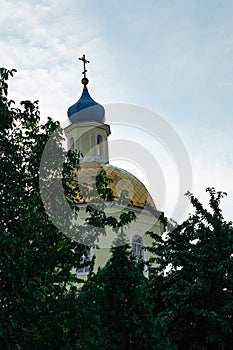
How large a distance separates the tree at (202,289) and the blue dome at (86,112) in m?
13.8

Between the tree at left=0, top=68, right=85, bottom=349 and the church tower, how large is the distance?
16279 mm

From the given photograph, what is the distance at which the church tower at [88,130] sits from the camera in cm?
2486

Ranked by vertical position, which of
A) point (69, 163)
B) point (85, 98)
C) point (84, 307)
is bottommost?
point (84, 307)

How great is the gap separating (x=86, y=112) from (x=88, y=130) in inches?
34.9

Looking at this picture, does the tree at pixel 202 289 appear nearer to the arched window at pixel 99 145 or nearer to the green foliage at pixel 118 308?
the green foliage at pixel 118 308

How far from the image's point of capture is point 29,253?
7.43 m

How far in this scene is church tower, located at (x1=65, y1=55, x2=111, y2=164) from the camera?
2486cm

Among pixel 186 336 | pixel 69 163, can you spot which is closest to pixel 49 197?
pixel 69 163

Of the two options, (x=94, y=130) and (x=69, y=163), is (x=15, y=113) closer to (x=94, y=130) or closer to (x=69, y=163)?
(x=69, y=163)

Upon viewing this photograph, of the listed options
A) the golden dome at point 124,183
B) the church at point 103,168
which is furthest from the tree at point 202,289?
the golden dome at point 124,183

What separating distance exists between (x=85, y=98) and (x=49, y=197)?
18.3m

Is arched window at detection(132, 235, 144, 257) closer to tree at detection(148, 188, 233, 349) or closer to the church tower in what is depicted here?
the church tower

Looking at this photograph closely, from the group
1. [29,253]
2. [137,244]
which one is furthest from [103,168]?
[29,253]

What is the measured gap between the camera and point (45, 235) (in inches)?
304
